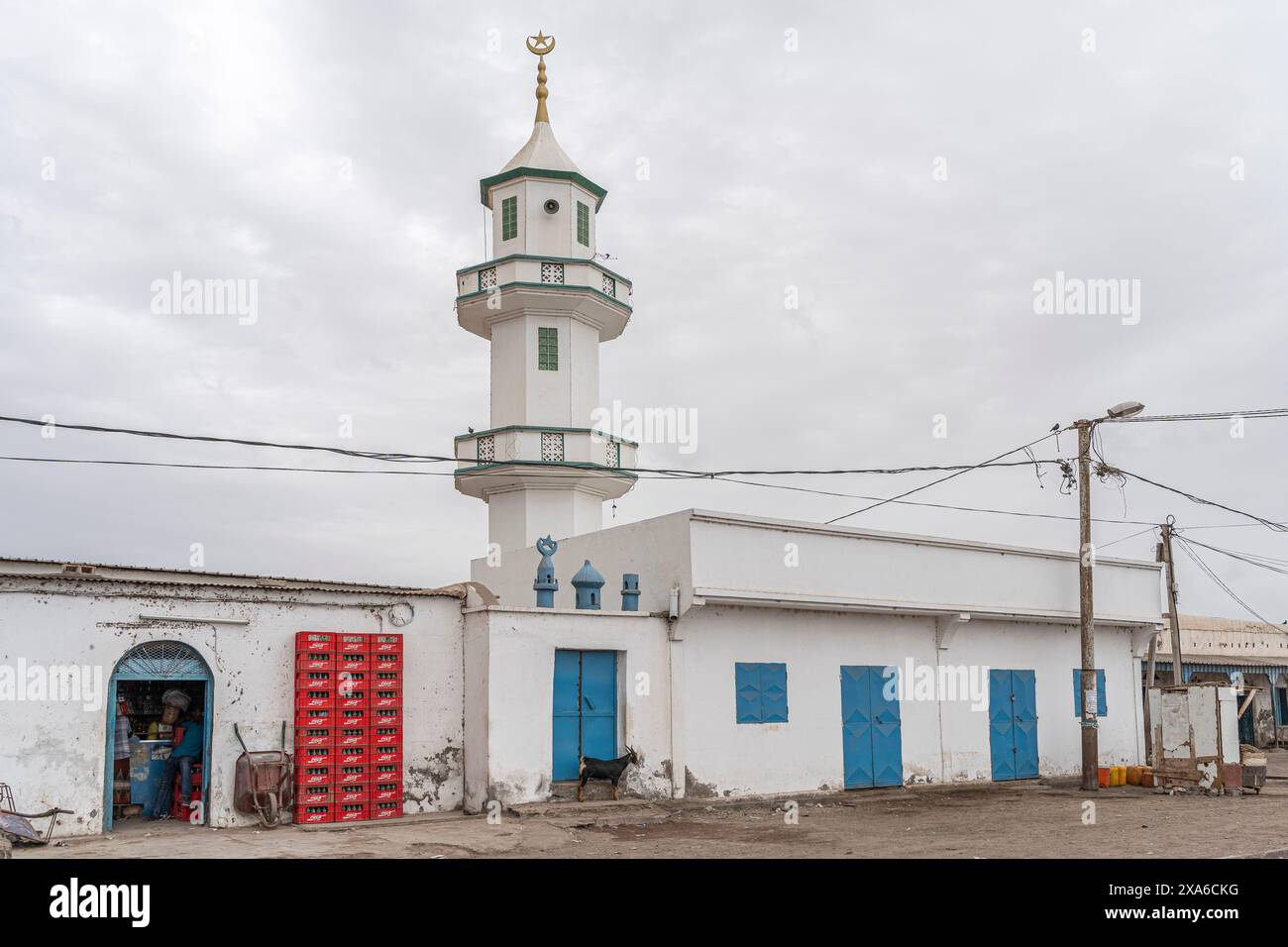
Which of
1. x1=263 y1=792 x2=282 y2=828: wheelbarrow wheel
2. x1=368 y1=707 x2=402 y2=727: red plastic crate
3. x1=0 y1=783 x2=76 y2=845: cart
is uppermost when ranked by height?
x1=368 y1=707 x2=402 y2=727: red plastic crate

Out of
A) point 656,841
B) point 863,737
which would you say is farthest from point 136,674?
point 863,737

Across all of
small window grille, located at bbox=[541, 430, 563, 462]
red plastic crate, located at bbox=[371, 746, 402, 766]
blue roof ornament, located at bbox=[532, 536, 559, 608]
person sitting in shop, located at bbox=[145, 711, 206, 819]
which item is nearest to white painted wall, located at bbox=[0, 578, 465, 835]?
red plastic crate, located at bbox=[371, 746, 402, 766]

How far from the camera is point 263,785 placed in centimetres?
1534

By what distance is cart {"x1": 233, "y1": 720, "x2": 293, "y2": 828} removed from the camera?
15227 mm

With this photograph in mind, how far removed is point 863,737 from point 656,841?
290 inches

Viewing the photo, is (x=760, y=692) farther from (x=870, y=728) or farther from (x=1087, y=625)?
(x=1087, y=625)

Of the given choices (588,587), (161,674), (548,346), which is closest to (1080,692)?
(588,587)

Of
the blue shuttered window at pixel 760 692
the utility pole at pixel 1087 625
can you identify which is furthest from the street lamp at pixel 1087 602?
the blue shuttered window at pixel 760 692

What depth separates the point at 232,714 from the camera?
50.5 ft

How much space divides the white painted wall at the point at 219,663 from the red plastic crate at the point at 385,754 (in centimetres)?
18

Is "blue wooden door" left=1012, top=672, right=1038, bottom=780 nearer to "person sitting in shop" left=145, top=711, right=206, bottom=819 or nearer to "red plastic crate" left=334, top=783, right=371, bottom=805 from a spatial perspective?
"red plastic crate" left=334, top=783, right=371, bottom=805

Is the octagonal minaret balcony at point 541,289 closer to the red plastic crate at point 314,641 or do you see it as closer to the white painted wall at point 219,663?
the white painted wall at point 219,663

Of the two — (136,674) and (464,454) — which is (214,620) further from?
(464,454)

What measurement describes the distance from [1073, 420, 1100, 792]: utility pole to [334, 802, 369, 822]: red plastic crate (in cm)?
1341
